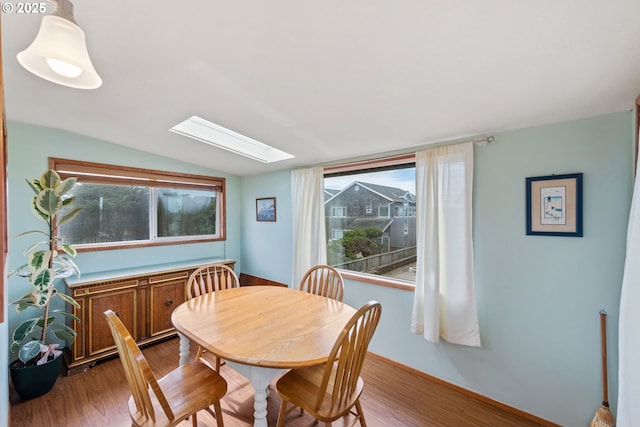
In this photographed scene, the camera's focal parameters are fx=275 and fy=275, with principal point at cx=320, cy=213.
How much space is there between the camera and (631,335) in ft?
4.17

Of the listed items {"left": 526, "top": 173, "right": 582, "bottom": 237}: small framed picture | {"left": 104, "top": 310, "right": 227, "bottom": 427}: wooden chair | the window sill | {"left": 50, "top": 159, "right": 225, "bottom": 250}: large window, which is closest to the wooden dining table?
{"left": 104, "top": 310, "right": 227, "bottom": 427}: wooden chair

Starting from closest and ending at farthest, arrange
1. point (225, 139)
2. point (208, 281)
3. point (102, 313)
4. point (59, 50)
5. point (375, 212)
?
point (59, 50)
point (208, 281)
point (102, 313)
point (375, 212)
point (225, 139)

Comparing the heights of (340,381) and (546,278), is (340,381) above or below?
below

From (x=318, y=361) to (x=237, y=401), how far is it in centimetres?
121

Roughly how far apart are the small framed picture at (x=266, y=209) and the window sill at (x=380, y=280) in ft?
4.22

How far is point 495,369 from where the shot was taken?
2051 mm

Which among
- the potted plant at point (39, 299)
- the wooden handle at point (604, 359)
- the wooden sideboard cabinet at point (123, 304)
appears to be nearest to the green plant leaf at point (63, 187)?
the potted plant at point (39, 299)

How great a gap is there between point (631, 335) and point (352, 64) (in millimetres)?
1844

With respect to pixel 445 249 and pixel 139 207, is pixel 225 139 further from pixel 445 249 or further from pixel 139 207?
pixel 445 249

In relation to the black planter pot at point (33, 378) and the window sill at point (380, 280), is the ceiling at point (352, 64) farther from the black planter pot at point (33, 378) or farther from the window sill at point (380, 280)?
the black planter pot at point (33, 378)

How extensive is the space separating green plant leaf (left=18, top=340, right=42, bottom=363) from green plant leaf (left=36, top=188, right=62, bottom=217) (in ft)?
3.33

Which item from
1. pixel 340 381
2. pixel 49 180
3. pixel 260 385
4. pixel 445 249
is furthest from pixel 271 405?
pixel 49 180

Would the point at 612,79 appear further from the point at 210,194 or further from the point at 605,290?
→ the point at 210,194

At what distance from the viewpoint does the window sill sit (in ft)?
8.26
